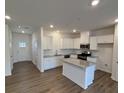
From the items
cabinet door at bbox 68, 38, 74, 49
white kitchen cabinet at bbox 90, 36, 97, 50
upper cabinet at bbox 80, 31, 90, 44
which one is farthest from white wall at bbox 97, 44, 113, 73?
cabinet door at bbox 68, 38, 74, 49

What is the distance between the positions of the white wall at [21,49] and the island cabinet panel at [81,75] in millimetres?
5497

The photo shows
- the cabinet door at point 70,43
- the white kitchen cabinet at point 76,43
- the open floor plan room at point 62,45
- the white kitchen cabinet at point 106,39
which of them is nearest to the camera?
the open floor plan room at point 62,45

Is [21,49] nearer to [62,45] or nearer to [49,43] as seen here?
[49,43]

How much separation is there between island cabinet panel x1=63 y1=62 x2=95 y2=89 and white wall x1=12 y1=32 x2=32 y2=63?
18.0ft

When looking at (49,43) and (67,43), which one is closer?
(49,43)

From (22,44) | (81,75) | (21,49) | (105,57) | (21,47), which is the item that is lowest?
(81,75)

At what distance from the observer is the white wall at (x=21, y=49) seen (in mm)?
7270

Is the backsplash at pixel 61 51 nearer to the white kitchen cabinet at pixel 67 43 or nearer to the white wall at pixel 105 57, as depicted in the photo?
the white kitchen cabinet at pixel 67 43

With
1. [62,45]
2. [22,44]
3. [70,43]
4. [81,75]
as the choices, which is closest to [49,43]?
[62,45]

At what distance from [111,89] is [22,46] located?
748 centimetres

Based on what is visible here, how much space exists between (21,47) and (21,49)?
0.19 metres

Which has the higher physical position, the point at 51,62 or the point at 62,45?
the point at 62,45

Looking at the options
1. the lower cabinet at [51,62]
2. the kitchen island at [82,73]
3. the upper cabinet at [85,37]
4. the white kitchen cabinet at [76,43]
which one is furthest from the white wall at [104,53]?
the lower cabinet at [51,62]

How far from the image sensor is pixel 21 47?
7660 millimetres
